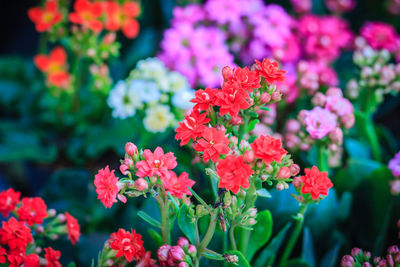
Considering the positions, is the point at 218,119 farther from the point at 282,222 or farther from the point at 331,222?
the point at 331,222

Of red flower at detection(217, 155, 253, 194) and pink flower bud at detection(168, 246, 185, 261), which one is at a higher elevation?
red flower at detection(217, 155, 253, 194)

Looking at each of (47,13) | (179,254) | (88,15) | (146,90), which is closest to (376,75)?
(146,90)

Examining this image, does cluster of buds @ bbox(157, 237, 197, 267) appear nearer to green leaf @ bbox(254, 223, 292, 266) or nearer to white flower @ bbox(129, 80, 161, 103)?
green leaf @ bbox(254, 223, 292, 266)

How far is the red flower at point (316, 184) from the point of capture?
56 cm

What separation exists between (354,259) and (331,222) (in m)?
0.24

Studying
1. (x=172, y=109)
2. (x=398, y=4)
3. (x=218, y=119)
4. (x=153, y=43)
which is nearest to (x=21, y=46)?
(x=153, y=43)

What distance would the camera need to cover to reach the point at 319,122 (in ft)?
2.52

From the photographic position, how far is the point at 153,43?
4.66 feet

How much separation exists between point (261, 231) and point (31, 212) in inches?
15.6

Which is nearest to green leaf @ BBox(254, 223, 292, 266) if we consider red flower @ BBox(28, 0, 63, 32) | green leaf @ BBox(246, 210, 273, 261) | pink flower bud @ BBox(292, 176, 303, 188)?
green leaf @ BBox(246, 210, 273, 261)

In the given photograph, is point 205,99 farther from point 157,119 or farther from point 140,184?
point 157,119

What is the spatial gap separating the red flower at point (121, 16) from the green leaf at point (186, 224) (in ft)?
2.30

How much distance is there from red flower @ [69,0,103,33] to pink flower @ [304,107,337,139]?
63 centimetres

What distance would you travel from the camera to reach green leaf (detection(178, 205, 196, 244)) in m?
0.61
